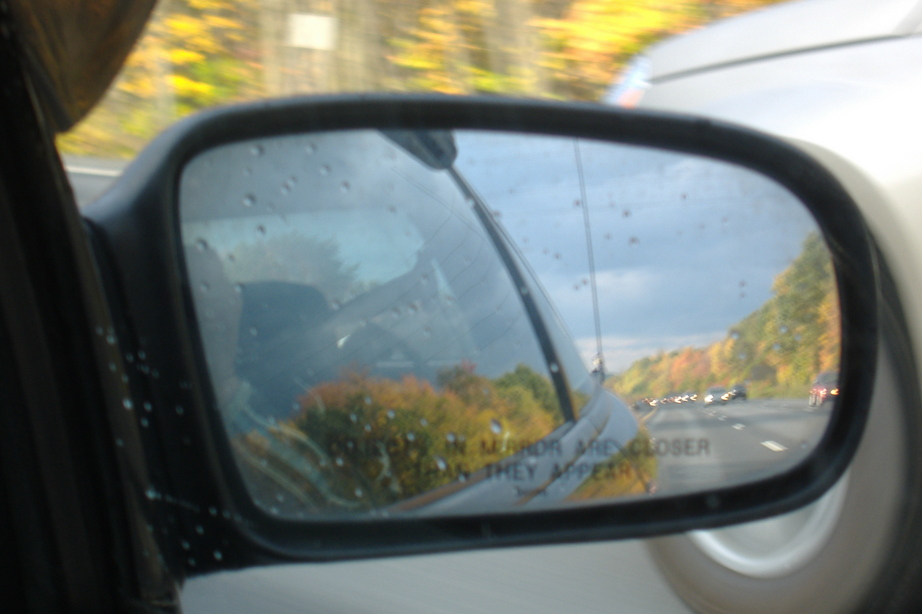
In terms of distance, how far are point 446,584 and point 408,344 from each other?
922mm

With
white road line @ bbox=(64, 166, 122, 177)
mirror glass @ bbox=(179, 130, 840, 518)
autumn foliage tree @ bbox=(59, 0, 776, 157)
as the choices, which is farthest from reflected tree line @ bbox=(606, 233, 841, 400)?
autumn foliage tree @ bbox=(59, 0, 776, 157)

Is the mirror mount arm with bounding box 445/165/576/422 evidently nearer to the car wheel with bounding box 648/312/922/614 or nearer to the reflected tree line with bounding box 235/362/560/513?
the reflected tree line with bounding box 235/362/560/513

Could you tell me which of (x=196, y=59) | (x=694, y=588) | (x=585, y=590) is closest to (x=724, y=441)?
(x=585, y=590)

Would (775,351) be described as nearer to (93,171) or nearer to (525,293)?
(525,293)

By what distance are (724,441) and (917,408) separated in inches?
27.4

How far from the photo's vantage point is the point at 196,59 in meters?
4.21

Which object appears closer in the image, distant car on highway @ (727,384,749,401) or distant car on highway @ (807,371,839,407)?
distant car on highway @ (727,384,749,401)

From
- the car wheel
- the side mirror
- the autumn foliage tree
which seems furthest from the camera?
the autumn foliage tree

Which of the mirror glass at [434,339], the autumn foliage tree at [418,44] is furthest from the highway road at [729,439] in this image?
the autumn foliage tree at [418,44]

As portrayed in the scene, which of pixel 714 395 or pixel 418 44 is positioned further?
pixel 418 44

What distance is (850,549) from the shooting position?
2336 mm

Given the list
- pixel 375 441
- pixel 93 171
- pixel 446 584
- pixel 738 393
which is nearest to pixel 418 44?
pixel 93 171

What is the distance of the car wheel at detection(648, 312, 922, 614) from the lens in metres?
2.21

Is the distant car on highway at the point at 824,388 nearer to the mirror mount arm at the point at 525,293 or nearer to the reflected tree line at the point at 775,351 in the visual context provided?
the reflected tree line at the point at 775,351
